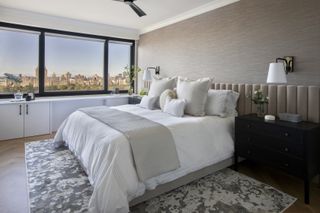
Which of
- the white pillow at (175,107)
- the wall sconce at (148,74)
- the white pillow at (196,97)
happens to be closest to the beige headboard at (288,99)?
the white pillow at (196,97)

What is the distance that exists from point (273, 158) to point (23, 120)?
4.41 meters

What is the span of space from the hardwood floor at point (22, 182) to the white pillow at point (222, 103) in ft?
2.69

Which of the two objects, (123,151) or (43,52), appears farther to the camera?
(43,52)

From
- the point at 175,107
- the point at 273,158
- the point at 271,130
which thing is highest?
the point at 175,107

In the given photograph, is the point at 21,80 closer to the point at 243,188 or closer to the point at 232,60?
the point at 232,60

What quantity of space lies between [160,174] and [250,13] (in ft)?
8.67

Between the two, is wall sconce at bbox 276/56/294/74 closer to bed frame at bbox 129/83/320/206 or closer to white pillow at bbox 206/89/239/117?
bed frame at bbox 129/83/320/206

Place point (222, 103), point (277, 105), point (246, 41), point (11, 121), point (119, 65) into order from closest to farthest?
point (277, 105) → point (222, 103) → point (246, 41) → point (11, 121) → point (119, 65)

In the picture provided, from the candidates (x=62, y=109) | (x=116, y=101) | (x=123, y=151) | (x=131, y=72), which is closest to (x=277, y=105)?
(x=123, y=151)

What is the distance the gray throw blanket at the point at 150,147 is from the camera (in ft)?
6.70

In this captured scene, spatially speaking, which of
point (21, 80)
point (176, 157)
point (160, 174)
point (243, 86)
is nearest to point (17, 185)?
point (160, 174)

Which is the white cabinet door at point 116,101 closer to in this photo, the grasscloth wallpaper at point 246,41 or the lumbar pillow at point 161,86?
the grasscloth wallpaper at point 246,41

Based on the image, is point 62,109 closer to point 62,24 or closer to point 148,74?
point 62,24

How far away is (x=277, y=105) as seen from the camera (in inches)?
112
